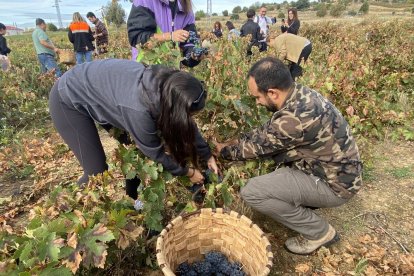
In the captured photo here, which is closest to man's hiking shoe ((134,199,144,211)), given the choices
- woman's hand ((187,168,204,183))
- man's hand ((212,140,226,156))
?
woman's hand ((187,168,204,183))

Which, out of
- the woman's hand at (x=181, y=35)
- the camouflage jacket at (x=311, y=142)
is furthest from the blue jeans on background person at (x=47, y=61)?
the camouflage jacket at (x=311, y=142)

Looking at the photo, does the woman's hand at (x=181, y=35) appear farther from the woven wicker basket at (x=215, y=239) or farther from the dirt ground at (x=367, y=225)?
the dirt ground at (x=367, y=225)

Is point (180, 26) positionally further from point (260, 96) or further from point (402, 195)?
point (402, 195)

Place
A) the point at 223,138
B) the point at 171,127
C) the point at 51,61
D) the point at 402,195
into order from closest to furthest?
the point at 171,127, the point at 223,138, the point at 402,195, the point at 51,61

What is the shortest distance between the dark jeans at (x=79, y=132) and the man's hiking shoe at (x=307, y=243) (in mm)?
1533

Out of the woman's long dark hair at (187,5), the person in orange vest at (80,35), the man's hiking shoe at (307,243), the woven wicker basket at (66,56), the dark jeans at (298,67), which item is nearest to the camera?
the man's hiking shoe at (307,243)

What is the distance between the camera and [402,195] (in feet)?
10.8

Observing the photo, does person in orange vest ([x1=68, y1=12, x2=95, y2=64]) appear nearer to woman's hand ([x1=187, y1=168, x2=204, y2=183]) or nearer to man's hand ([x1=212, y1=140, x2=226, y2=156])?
man's hand ([x1=212, y1=140, x2=226, y2=156])

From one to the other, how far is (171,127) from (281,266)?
1460 millimetres

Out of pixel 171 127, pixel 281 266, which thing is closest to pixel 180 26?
pixel 171 127

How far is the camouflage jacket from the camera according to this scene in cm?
216

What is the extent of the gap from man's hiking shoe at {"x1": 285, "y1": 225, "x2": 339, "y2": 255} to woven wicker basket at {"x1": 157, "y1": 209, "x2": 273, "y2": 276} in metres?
0.48

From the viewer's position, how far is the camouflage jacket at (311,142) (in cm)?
216

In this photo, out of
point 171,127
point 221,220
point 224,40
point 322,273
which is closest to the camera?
point 171,127
